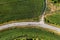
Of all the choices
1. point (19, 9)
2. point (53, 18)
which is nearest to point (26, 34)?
point (53, 18)

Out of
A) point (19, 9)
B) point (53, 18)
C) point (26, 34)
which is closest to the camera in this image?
point (26, 34)

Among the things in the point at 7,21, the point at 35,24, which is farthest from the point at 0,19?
the point at 35,24

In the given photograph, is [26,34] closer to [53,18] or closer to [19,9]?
[53,18]

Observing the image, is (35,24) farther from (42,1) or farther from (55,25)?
(42,1)

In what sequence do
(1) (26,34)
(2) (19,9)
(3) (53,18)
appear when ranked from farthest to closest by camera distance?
1. (2) (19,9)
2. (3) (53,18)
3. (1) (26,34)

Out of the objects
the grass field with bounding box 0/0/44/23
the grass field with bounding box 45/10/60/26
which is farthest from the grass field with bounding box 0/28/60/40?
the grass field with bounding box 0/0/44/23

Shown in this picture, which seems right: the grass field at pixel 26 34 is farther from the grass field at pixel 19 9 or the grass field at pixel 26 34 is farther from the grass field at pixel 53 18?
the grass field at pixel 19 9
